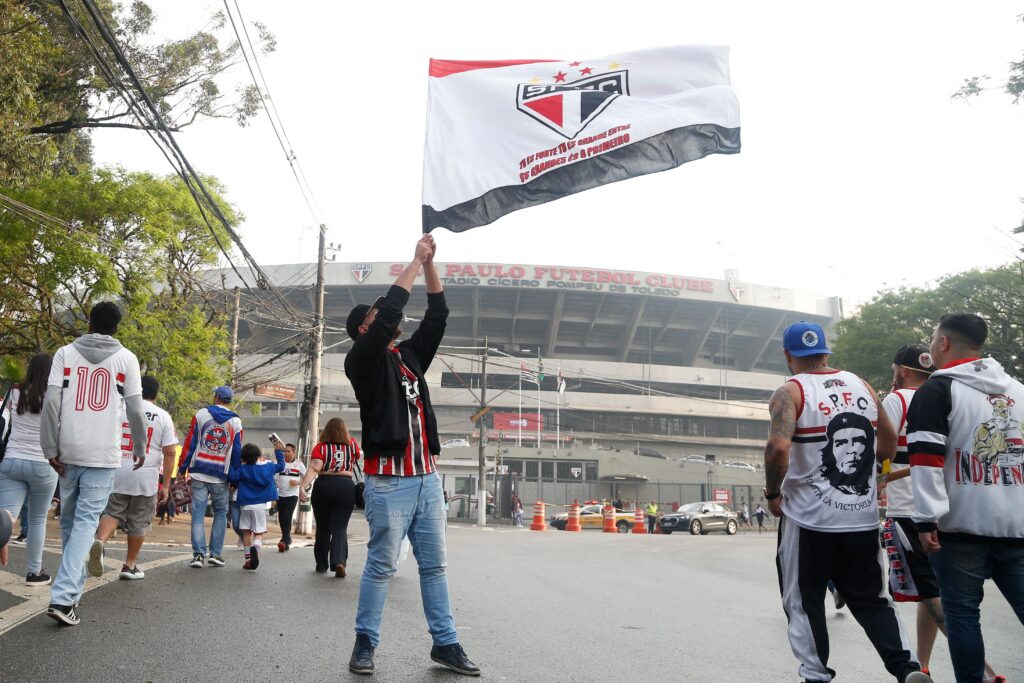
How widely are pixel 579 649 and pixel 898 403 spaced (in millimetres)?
2433

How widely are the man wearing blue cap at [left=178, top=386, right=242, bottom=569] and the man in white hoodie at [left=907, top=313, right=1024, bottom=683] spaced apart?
23.0ft

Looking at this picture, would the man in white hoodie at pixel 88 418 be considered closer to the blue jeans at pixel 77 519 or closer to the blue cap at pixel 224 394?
the blue jeans at pixel 77 519

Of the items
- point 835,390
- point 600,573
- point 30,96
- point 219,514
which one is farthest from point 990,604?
point 30,96

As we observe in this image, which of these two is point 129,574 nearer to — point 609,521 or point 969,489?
point 969,489

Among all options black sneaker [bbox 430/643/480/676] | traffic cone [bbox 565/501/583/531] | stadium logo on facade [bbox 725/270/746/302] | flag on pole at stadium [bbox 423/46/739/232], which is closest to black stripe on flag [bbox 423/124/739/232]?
flag on pole at stadium [bbox 423/46/739/232]

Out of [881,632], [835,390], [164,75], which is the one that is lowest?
[881,632]

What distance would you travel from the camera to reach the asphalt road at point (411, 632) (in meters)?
4.20

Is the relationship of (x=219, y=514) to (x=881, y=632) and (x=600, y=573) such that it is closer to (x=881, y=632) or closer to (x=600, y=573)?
(x=600, y=573)

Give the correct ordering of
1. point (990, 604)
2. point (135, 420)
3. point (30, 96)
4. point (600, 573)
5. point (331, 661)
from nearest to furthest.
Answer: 1. point (331, 661)
2. point (135, 420)
3. point (990, 604)
4. point (600, 573)
5. point (30, 96)

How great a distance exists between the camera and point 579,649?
5.11m

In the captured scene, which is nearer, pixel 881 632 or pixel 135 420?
pixel 881 632

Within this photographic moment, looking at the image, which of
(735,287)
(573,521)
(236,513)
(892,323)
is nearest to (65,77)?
(236,513)

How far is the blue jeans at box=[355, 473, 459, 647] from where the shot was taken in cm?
425

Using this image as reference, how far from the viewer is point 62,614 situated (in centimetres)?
479
